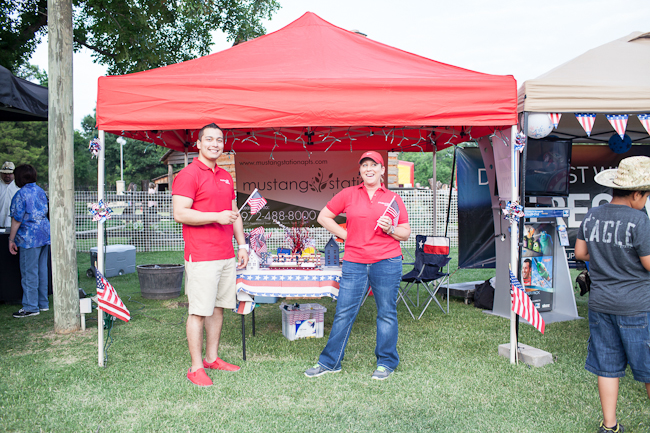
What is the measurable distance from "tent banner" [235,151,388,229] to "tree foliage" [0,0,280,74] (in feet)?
7.60

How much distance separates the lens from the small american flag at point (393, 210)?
3064mm

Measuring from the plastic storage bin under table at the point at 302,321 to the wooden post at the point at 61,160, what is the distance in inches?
82.2

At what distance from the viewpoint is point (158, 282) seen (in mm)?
5949

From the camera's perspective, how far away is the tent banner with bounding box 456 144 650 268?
635cm

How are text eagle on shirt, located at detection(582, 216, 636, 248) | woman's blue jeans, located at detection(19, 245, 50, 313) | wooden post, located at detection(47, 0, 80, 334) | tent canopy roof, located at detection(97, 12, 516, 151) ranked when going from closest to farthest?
text eagle on shirt, located at detection(582, 216, 636, 248) < tent canopy roof, located at detection(97, 12, 516, 151) < wooden post, located at detection(47, 0, 80, 334) < woman's blue jeans, located at detection(19, 245, 50, 313)

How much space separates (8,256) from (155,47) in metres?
4.09

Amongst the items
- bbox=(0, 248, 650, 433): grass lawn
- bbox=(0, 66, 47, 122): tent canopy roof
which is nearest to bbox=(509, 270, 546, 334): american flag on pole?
bbox=(0, 248, 650, 433): grass lawn

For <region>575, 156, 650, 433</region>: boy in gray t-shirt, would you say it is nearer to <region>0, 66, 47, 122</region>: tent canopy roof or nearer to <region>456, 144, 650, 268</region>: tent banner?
<region>456, 144, 650, 268</region>: tent banner

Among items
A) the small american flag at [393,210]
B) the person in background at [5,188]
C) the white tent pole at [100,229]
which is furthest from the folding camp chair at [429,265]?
the person in background at [5,188]

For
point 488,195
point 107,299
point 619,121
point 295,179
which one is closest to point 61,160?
point 107,299

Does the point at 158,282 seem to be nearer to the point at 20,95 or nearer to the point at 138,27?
the point at 20,95

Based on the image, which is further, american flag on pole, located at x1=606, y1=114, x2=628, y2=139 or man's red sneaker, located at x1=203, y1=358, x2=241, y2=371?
american flag on pole, located at x1=606, y1=114, x2=628, y2=139

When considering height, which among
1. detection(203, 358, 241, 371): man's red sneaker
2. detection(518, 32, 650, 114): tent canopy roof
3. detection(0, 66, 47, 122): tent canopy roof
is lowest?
detection(203, 358, 241, 371): man's red sneaker

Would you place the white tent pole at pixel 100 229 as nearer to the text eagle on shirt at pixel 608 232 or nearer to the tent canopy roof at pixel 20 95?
the tent canopy roof at pixel 20 95
